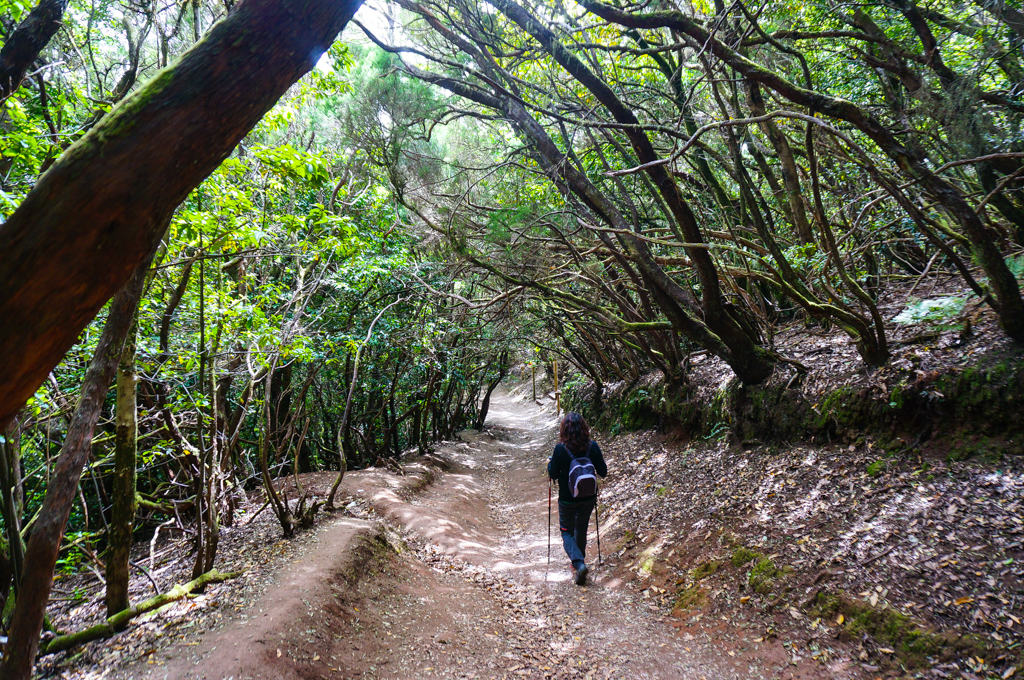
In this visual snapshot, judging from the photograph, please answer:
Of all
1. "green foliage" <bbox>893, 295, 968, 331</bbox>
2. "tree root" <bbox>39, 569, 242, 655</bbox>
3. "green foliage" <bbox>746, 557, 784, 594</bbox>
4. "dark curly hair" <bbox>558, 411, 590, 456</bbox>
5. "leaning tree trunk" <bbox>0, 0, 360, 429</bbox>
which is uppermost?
"leaning tree trunk" <bbox>0, 0, 360, 429</bbox>

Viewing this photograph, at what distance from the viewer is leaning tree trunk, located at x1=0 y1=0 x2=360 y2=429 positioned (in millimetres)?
1270

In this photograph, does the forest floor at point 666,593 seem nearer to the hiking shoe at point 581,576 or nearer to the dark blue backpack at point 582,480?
the hiking shoe at point 581,576

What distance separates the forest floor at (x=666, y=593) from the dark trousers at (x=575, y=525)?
0.36 metres

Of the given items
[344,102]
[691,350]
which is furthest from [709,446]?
[344,102]

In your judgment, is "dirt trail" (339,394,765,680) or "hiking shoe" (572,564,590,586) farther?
"hiking shoe" (572,564,590,586)

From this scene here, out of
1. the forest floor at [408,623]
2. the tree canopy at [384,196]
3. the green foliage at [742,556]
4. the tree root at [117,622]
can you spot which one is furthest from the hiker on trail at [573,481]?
the tree root at [117,622]

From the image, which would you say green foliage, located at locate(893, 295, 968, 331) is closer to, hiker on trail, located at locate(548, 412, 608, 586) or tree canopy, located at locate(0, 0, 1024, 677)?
tree canopy, located at locate(0, 0, 1024, 677)

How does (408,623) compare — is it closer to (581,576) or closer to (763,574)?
(581,576)

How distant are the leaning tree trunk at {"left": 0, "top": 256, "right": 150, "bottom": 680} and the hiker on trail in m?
3.97

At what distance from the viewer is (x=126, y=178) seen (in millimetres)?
1403

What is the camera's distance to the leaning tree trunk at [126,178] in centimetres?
127

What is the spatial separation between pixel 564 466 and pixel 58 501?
424 centimetres

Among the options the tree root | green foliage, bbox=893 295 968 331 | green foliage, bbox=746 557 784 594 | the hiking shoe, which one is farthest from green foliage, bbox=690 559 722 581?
the tree root

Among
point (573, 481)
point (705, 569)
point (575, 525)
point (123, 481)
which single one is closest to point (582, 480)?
point (573, 481)
